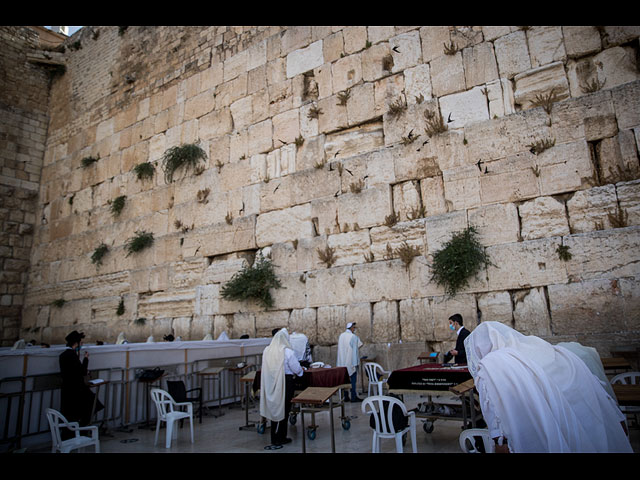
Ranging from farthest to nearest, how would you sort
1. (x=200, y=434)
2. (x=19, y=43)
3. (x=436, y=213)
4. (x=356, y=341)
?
(x=19, y=43)
(x=436, y=213)
(x=356, y=341)
(x=200, y=434)

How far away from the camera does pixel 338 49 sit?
9.06 metres

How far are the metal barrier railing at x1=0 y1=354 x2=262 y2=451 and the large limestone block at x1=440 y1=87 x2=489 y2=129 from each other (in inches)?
215

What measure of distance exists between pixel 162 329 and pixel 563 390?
970 cm

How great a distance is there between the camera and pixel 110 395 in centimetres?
583

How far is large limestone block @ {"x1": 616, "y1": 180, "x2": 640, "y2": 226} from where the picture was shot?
5.92 m

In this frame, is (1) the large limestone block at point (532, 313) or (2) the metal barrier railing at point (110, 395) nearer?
(2) the metal barrier railing at point (110, 395)

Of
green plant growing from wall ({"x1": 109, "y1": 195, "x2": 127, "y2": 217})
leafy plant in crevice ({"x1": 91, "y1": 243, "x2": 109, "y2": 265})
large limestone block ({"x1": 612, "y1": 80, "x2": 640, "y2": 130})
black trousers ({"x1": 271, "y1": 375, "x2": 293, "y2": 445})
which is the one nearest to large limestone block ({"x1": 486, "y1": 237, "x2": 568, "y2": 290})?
large limestone block ({"x1": 612, "y1": 80, "x2": 640, "y2": 130})

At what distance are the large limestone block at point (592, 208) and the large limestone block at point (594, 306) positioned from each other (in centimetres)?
80

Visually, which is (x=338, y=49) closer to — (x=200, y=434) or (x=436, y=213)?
(x=436, y=213)

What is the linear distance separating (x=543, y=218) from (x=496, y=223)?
67 cm

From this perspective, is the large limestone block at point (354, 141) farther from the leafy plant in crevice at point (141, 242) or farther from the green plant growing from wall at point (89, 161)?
the green plant growing from wall at point (89, 161)

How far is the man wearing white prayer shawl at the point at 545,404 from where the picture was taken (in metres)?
1.96

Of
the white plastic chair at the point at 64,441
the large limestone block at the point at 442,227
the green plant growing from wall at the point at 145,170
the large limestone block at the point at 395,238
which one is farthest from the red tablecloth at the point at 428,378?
the green plant growing from wall at the point at 145,170
